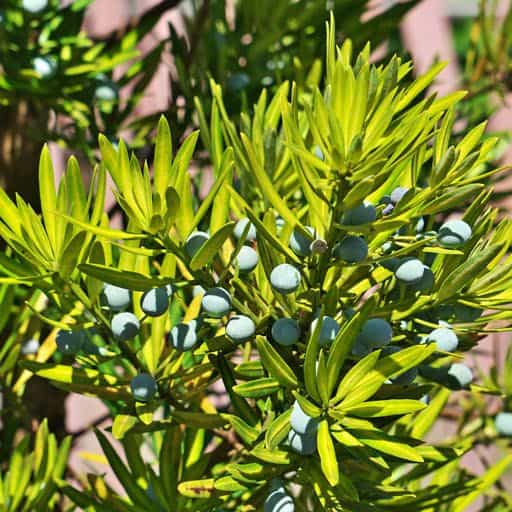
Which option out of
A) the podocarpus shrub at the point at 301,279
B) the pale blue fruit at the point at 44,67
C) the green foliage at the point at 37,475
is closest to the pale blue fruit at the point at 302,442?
the podocarpus shrub at the point at 301,279

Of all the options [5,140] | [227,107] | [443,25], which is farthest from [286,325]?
[443,25]

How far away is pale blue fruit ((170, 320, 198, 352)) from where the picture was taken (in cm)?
31

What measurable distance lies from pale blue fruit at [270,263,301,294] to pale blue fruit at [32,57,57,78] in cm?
26

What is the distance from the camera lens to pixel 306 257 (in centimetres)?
31

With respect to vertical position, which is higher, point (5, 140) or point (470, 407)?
point (5, 140)

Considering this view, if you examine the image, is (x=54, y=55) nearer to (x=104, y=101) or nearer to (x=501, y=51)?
(x=104, y=101)

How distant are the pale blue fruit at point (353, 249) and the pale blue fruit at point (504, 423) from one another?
0.27 m

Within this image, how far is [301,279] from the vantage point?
32 centimetres

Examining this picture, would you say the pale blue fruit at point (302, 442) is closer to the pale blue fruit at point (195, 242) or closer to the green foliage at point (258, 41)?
the pale blue fruit at point (195, 242)

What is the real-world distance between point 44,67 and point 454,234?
0.30m

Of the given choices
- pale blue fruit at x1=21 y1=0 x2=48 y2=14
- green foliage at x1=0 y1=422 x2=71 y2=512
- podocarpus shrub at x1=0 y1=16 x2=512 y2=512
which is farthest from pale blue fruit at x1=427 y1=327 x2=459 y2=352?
pale blue fruit at x1=21 y1=0 x2=48 y2=14

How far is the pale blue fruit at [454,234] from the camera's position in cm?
30

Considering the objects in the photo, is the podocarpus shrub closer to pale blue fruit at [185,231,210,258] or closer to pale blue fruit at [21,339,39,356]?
pale blue fruit at [185,231,210,258]

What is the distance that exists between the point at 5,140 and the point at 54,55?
0.15 m
